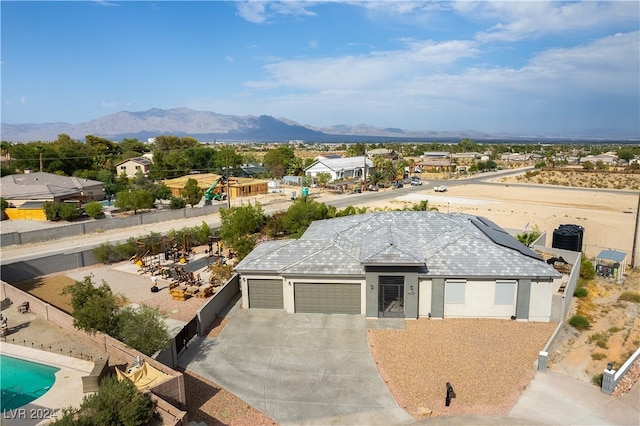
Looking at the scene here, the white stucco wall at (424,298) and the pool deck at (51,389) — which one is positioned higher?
the white stucco wall at (424,298)

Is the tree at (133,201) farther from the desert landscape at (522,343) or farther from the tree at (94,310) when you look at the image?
the tree at (94,310)

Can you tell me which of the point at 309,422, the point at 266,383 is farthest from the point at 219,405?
the point at 309,422

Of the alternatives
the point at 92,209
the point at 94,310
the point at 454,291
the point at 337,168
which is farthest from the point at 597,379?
the point at 337,168

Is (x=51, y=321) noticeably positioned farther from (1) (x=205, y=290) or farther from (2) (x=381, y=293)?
(2) (x=381, y=293)

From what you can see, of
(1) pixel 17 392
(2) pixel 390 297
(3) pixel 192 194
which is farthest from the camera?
(3) pixel 192 194

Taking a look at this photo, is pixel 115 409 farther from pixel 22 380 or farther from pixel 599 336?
pixel 599 336

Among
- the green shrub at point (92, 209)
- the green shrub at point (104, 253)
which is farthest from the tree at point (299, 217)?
the green shrub at point (92, 209)
